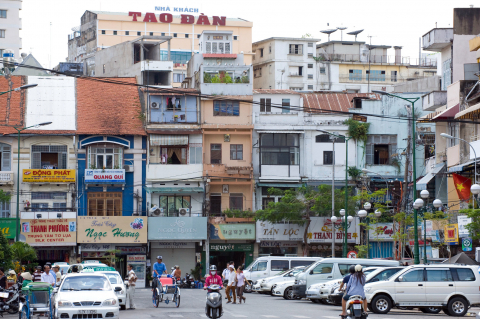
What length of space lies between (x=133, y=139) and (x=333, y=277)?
24236mm

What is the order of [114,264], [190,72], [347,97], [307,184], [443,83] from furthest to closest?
[190,72]
[347,97]
[307,184]
[114,264]
[443,83]

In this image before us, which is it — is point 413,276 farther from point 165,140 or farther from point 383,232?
point 165,140

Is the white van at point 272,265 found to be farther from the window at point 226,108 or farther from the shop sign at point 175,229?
the window at point 226,108

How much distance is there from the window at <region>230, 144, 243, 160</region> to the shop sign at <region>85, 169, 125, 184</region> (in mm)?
7520

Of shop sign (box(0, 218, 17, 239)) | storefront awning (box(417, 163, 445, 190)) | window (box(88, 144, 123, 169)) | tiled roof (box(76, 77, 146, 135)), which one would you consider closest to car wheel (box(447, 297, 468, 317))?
storefront awning (box(417, 163, 445, 190))

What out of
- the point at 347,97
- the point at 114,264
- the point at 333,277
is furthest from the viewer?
the point at 347,97

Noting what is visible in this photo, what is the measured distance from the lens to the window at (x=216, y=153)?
52.3 m

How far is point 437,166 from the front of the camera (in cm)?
4431

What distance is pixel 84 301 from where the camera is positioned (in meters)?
18.7

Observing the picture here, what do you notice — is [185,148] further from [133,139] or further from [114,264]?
[114,264]

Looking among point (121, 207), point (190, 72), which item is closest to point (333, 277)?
point (121, 207)

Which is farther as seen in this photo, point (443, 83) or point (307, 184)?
point (307, 184)

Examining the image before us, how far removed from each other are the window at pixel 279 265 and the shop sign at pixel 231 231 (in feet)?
38.8

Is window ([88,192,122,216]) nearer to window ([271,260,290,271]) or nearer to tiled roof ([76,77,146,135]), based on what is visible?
tiled roof ([76,77,146,135])
